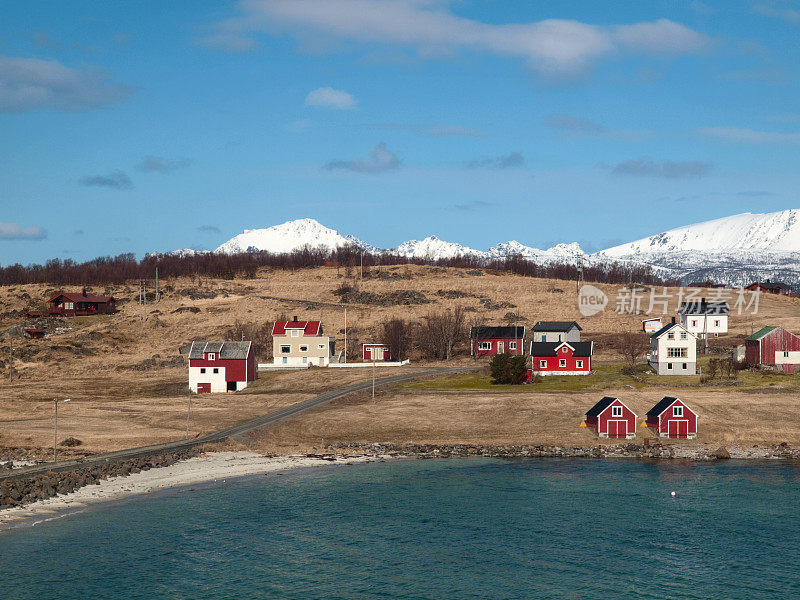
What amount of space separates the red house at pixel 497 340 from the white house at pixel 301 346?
22994mm

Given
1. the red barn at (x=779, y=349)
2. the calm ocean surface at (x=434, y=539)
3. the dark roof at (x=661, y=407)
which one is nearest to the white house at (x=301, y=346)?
the calm ocean surface at (x=434, y=539)

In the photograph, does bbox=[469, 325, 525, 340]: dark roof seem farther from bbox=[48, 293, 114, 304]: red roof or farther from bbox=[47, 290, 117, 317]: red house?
bbox=[47, 290, 117, 317]: red house

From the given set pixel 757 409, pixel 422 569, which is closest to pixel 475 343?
pixel 757 409

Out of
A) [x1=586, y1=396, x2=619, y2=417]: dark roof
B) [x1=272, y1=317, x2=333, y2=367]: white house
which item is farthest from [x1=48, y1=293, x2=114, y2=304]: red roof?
[x1=586, y1=396, x2=619, y2=417]: dark roof

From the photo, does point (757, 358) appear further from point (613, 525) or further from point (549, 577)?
point (549, 577)

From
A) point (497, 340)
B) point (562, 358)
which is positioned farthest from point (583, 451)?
point (497, 340)

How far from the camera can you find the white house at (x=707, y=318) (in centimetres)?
13125

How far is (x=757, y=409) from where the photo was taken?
81438mm

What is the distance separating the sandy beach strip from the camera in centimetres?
5306

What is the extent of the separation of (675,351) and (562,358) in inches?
546

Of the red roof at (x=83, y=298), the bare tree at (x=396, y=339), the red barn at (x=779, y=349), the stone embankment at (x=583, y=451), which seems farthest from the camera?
the red roof at (x=83, y=298)

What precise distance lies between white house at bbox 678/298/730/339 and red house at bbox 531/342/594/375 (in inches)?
1393

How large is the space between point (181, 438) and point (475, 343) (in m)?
59.5

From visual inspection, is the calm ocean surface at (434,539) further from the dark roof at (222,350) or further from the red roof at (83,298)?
the red roof at (83,298)
